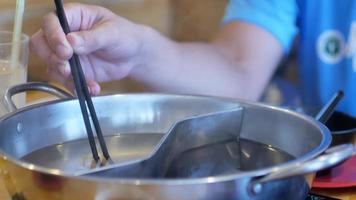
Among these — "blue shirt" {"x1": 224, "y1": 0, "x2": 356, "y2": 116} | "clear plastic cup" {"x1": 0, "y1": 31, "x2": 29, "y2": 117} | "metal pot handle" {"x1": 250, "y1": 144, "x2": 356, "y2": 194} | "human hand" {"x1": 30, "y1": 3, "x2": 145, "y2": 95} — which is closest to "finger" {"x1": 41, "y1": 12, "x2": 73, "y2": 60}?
"human hand" {"x1": 30, "y1": 3, "x2": 145, "y2": 95}

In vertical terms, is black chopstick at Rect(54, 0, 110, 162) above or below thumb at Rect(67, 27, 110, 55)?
below

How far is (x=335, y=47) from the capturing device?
123cm

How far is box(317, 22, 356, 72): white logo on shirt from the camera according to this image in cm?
119

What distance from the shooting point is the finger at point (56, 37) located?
0.72m

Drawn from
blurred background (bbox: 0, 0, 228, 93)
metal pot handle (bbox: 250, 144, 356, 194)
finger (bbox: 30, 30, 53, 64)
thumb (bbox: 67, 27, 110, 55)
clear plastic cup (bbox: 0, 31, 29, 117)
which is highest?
thumb (bbox: 67, 27, 110, 55)

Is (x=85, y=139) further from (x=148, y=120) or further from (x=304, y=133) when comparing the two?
(x=304, y=133)

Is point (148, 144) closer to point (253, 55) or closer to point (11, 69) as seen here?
point (11, 69)

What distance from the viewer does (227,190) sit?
51 centimetres

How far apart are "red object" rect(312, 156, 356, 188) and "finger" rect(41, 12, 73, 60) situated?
321mm

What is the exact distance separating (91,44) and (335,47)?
586mm

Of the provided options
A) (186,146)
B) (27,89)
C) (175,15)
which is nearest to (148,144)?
(186,146)

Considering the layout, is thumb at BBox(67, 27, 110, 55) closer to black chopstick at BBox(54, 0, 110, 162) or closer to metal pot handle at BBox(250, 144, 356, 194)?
black chopstick at BBox(54, 0, 110, 162)

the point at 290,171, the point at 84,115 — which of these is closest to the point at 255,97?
the point at 84,115

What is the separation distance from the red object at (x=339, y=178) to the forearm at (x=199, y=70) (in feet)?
1.17
